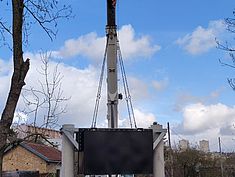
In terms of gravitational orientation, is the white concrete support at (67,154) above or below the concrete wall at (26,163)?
below

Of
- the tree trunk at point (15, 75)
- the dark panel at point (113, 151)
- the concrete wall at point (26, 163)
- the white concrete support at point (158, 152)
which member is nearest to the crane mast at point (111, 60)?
the white concrete support at point (158, 152)

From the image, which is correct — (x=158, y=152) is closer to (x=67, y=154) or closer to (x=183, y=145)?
(x=67, y=154)

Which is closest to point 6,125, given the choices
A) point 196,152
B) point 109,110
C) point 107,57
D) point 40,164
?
point 109,110

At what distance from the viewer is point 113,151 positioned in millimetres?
7863

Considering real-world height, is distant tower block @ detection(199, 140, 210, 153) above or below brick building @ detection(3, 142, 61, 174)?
above

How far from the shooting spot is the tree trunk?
5656mm

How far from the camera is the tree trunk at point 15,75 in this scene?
18.6ft

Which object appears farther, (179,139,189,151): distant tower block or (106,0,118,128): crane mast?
(179,139,189,151): distant tower block

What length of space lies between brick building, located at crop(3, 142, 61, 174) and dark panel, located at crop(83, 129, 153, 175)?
1891 centimetres

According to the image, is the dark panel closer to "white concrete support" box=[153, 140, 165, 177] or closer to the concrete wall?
"white concrete support" box=[153, 140, 165, 177]

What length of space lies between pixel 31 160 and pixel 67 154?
19739 millimetres

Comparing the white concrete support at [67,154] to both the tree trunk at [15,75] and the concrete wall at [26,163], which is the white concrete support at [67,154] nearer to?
the tree trunk at [15,75]

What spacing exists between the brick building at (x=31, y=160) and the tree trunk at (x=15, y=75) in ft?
69.1

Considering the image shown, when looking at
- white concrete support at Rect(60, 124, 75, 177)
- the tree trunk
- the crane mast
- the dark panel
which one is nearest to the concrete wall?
the crane mast
